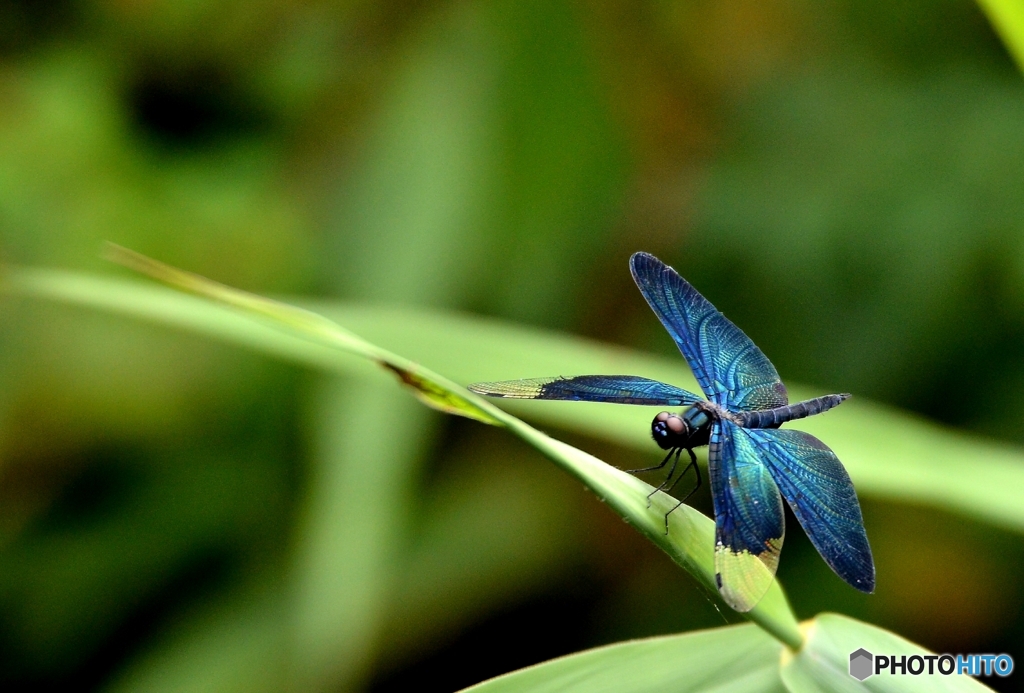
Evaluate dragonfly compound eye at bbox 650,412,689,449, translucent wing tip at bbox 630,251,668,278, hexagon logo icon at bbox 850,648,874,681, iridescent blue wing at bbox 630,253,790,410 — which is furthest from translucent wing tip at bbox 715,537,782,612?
translucent wing tip at bbox 630,251,668,278

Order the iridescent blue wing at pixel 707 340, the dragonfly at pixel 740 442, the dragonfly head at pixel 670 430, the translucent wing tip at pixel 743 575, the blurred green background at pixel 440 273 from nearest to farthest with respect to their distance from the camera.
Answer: the translucent wing tip at pixel 743 575, the dragonfly at pixel 740 442, the dragonfly head at pixel 670 430, the iridescent blue wing at pixel 707 340, the blurred green background at pixel 440 273

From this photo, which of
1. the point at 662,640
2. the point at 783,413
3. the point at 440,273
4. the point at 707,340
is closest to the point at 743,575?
the point at 662,640

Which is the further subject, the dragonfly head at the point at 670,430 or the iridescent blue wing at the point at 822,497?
the dragonfly head at the point at 670,430

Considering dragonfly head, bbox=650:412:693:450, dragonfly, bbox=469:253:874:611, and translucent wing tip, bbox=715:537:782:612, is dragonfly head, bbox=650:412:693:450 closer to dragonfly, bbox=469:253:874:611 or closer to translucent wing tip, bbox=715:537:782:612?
dragonfly, bbox=469:253:874:611

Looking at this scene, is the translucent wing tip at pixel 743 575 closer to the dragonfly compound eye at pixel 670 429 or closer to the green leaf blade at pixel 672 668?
the green leaf blade at pixel 672 668

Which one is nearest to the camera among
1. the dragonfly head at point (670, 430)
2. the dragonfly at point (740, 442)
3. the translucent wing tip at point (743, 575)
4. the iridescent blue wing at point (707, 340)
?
the translucent wing tip at point (743, 575)

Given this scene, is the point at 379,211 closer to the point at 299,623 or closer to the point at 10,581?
the point at 299,623

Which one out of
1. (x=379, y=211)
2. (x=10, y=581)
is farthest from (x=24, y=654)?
(x=379, y=211)

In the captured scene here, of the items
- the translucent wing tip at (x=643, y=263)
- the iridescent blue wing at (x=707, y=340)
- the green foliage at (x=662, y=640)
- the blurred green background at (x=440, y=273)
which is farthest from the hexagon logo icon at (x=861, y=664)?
the blurred green background at (x=440, y=273)
